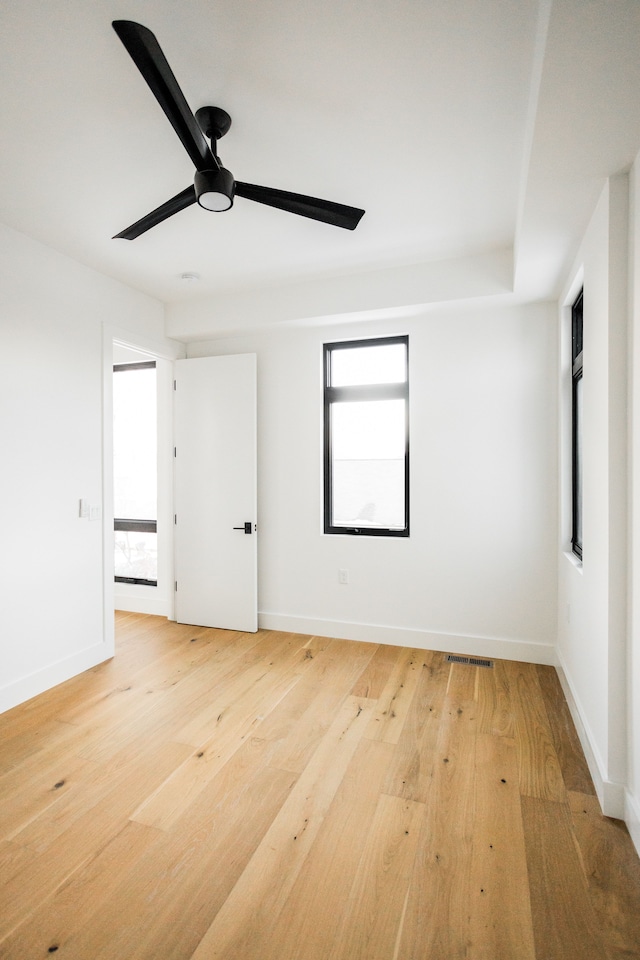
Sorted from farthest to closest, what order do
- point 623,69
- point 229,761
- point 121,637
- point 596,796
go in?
point 121,637 < point 229,761 < point 596,796 < point 623,69

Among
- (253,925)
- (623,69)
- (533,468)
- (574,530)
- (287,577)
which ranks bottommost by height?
(253,925)

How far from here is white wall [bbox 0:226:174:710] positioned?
2.81m

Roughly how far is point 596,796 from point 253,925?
1421 mm

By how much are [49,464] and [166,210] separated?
1748 millimetres

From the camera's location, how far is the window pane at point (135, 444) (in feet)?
15.8

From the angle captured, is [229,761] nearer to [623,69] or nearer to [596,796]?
[596,796]

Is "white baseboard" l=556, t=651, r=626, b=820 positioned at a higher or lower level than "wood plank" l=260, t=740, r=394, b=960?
higher

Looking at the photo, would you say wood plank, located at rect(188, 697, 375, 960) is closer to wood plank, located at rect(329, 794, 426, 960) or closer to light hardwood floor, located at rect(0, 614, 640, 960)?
light hardwood floor, located at rect(0, 614, 640, 960)

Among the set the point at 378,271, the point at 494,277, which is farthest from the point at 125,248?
the point at 494,277

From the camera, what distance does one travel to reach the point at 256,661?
11.2 feet

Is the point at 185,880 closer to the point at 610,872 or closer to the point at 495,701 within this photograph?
the point at 610,872

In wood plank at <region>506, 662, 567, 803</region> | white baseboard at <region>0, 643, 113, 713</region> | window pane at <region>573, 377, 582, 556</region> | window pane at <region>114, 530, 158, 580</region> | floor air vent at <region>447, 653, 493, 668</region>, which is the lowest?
wood plank at <region>506, 662, 567, 803</region>

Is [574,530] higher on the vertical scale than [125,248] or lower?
lower

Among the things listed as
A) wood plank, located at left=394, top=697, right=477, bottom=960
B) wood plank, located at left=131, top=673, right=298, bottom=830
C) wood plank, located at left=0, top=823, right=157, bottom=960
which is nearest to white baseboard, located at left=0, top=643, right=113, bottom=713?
wood plank, located at left=131, top=673, right=298, bottom=830
